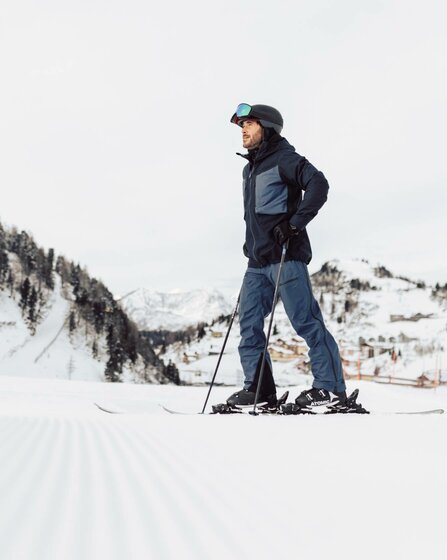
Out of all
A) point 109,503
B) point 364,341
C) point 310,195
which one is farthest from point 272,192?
point 364,341

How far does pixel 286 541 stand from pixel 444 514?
1.16ft

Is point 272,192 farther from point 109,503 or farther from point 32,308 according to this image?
point 32,308

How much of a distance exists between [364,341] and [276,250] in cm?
15759

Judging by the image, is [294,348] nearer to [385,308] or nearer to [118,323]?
[118,323]

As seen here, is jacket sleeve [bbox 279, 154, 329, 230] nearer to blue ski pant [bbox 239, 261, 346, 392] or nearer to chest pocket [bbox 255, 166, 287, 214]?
chest pocket [bbox 255, 166, 287, 214]

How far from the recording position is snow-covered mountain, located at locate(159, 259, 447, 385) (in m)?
116

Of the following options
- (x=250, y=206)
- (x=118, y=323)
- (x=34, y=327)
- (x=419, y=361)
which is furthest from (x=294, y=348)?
(x=250, y=206)

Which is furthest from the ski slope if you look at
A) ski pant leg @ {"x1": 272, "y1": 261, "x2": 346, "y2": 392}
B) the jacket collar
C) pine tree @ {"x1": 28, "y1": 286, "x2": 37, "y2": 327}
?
pine tree @ {"x1": 28, "y1": 286, "x2": 37, "y2": 327}

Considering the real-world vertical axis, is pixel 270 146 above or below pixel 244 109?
below

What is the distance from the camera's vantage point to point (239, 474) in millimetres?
1366

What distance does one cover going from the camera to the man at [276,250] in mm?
3092

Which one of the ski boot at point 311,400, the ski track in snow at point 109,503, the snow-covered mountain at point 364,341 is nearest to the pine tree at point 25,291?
the snow-covered mountain at point 364,341

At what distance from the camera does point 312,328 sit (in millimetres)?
3127

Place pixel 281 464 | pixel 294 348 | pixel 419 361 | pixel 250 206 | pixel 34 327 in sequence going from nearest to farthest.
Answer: pixel 281 464
pixel 250 206
pixel 34 327
pixel 419 361
pixel 294 348
